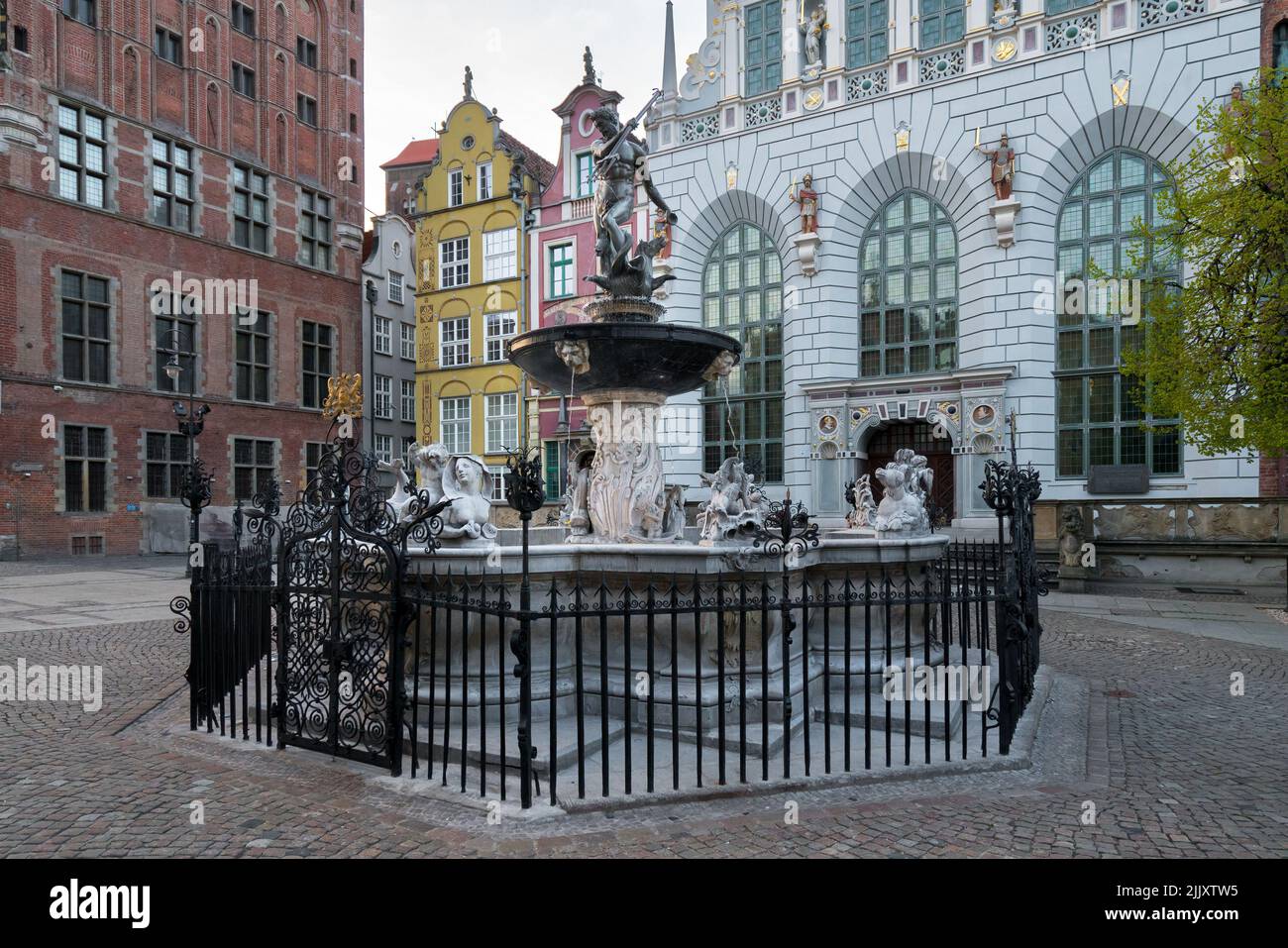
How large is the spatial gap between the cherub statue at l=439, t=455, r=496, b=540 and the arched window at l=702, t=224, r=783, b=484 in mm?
20549

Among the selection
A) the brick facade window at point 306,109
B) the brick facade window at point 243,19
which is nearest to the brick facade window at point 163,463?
the brick facade window at point 306,109

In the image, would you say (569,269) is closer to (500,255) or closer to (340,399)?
(500,255)

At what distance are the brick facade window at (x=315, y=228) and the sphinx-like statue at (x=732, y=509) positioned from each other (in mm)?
32557

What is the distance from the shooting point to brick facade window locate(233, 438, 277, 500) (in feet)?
106

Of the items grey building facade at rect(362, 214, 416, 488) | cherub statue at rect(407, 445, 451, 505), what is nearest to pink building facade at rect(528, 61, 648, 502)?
grey building facade at rect(362, 214, 416, 488)

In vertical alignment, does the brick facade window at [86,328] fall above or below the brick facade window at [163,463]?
above

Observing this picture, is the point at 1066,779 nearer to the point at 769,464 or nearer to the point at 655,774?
the point at 655,774

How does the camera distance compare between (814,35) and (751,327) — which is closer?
(814,35)

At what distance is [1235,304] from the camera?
14719mm

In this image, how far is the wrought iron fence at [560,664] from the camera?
579 centimetres

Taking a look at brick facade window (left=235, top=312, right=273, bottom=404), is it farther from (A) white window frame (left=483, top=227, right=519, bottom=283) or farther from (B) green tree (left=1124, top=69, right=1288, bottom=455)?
(B) green tree (left=1124, top=69, right=1288, bottom=455)

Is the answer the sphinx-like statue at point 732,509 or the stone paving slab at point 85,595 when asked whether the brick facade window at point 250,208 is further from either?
the sphinx-like statue at point 732,509

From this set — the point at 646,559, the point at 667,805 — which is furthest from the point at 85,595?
the point at 667,805

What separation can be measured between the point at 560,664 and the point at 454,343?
32496 millimetres
